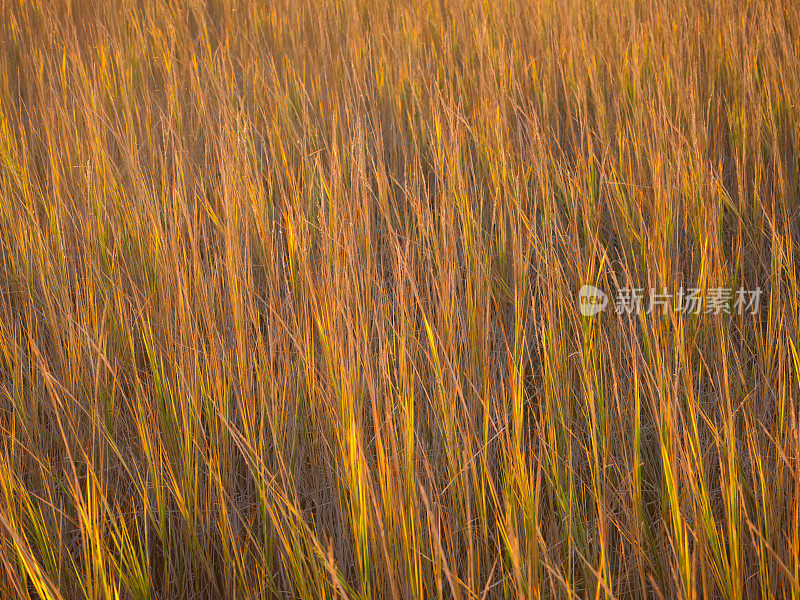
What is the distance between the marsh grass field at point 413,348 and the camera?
754 mm

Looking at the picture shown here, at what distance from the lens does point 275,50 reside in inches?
94.3

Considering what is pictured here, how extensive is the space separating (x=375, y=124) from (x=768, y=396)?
1.14 meters

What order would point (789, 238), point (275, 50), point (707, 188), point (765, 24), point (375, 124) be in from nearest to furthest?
point (789, 238) → point (707, 188) → point (375, 124) → point (765, 24) → point (275, 50)

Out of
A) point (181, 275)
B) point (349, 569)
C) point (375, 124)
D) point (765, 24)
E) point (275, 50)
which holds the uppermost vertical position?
point (275, 50)

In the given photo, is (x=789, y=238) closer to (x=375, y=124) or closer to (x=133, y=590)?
(x=375, y=124)

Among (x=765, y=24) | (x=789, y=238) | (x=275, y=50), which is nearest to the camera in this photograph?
(x=789, y=238)

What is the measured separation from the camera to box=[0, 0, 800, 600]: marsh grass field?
2.47ft

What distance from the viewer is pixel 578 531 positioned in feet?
2.74

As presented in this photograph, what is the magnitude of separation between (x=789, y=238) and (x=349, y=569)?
96 cm

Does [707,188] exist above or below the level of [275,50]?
below

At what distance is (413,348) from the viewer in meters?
0.99

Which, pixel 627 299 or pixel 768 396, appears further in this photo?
pixel 627 299

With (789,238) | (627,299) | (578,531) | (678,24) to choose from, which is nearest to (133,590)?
(578,531)

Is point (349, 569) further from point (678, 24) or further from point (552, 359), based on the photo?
point (678, 24)
